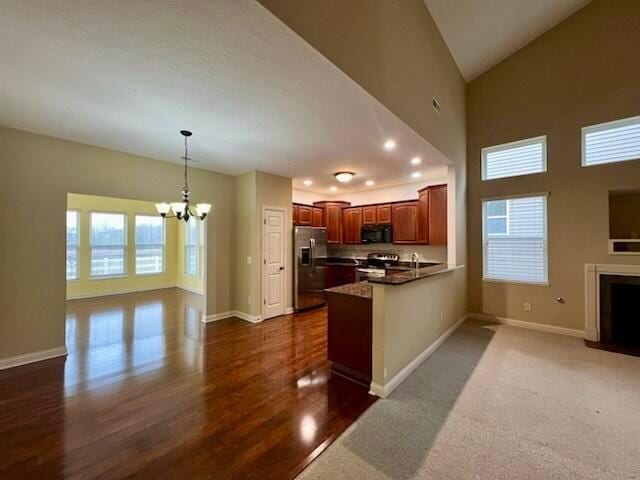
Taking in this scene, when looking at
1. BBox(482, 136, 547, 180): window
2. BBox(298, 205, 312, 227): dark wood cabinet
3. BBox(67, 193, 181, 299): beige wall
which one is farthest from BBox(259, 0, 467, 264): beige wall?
BBox(67, 193, 181, 299): beige wall

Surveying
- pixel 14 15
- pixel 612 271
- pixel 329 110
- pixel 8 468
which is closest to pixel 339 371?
pixel 8 468

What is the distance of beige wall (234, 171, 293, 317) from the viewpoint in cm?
494

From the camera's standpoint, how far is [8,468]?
1.75 metres

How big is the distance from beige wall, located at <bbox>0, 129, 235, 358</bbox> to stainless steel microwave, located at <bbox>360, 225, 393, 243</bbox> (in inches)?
186

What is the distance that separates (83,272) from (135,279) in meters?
1.19

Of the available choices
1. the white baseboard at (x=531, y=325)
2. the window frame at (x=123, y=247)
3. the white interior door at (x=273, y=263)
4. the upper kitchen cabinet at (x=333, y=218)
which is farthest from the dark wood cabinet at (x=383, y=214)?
the window frame at (x=123, y=247)

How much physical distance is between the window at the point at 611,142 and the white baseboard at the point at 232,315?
232 inches

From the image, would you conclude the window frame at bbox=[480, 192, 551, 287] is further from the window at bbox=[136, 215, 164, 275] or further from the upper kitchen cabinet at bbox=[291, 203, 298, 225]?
the window at bbox=[136, 215, 164, 275]

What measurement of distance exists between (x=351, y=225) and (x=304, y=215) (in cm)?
129

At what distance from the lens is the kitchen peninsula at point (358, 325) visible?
2627mm

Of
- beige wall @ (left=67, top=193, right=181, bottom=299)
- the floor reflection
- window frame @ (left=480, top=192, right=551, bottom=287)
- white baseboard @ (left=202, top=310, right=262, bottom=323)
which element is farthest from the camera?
beige wall @ (left=67, top=193, right=181, bottom=299)

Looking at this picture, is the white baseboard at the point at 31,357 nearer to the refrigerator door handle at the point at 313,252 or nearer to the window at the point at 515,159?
the refrigerator door handle at the point at 313,252

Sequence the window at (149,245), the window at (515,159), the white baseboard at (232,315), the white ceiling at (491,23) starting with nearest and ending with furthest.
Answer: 1. the white ceiling at (491,23)
2. the window at (515,159)
3. the white baseboard at (232,315)
4. the window at (149,245)

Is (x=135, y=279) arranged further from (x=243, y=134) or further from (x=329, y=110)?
(x=329, y=110)
